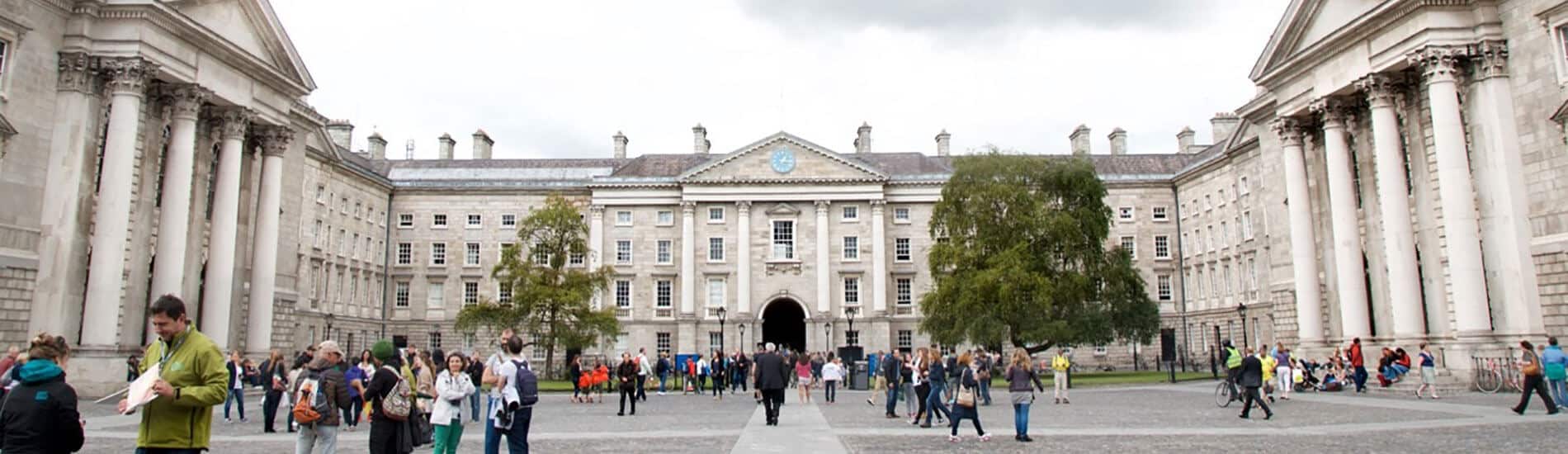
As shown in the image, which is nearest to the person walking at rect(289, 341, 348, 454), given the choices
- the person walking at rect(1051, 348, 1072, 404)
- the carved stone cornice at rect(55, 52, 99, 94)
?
the person walking at rect(1051, 348, 1072, 404)

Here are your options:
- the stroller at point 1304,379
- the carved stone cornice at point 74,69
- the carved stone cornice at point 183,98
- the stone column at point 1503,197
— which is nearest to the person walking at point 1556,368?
the stone column at point 1503,197

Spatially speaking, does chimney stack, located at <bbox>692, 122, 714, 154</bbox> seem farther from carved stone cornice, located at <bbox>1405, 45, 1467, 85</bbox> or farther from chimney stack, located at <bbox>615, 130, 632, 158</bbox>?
carved stone cornice, located at <bbox>1405, 45, 1467, 85</bbox>

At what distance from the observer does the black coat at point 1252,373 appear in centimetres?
1842

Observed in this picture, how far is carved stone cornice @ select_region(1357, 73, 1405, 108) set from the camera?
2698cm

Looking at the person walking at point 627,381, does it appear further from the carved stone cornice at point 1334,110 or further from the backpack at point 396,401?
the carved stone cornice at point 1334,110

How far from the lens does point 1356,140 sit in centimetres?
3056

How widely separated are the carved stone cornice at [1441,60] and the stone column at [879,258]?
36.5 metres

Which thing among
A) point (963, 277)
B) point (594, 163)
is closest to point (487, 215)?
point (594, 163)

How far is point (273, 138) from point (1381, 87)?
33.4 metres

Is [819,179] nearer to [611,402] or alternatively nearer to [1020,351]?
[611,402]

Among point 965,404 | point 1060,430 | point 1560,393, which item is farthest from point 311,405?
point 1560,393

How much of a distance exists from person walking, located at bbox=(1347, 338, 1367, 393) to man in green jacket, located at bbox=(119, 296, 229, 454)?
2807 centimetres

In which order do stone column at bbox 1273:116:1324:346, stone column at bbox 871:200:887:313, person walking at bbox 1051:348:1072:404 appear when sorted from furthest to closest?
1. stone column at bbox 871:200:887:313
2. stone column at bbox 1273:116:1324:346
3. person walking at bbox 1051:348:1072:404

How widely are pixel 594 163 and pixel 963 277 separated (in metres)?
34.6
